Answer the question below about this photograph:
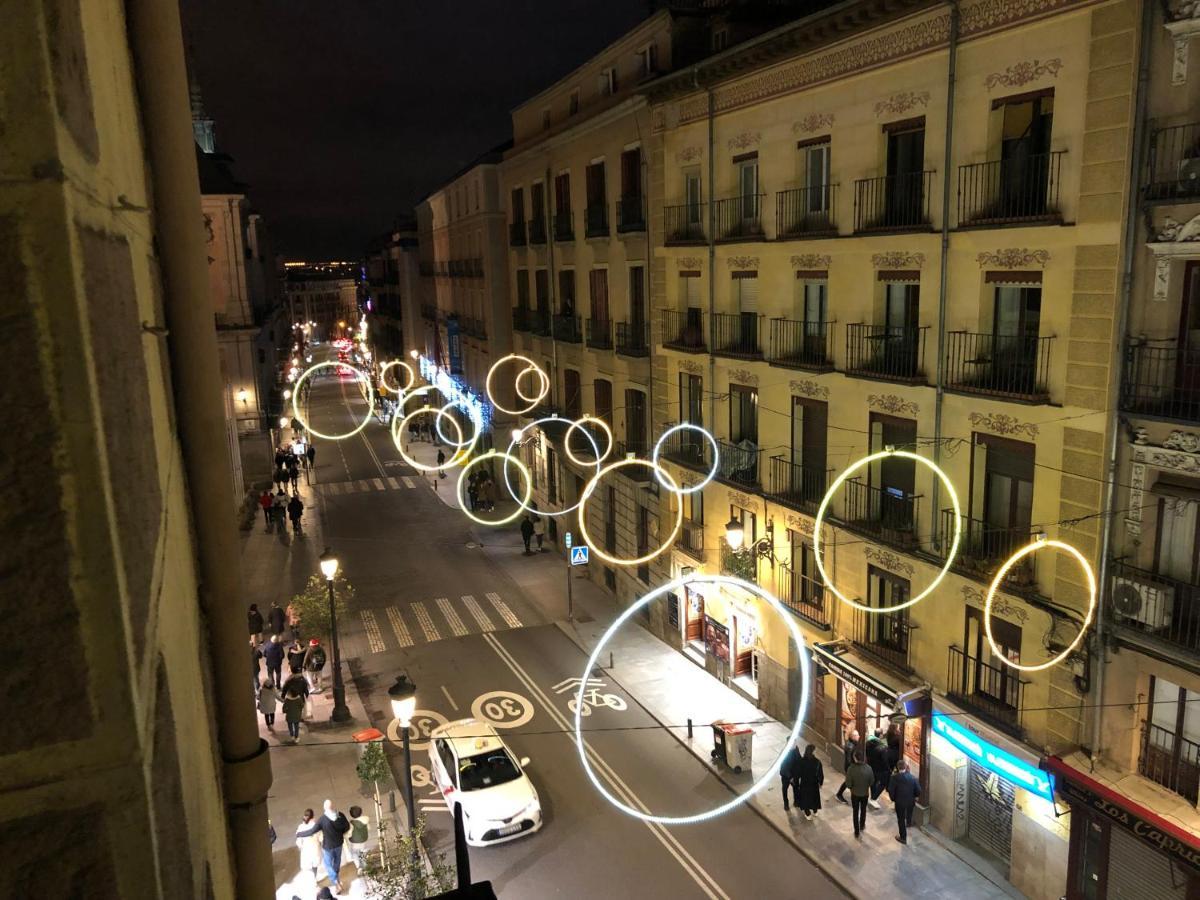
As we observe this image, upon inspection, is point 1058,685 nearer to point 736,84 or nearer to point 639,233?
point 736,84

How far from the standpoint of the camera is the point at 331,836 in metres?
15.9

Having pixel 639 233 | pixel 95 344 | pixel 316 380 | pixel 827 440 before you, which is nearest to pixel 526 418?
pixel 639 233

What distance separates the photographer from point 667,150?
2567cm

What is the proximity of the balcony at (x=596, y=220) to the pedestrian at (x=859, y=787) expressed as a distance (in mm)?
18041

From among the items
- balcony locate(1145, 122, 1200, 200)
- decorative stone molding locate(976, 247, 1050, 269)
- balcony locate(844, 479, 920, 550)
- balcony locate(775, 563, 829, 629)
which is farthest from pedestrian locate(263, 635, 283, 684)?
balcony locate(1145, 122, 1200, 200)

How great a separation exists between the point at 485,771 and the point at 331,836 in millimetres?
3563

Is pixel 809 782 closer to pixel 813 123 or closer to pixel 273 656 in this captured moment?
pixel 273 656

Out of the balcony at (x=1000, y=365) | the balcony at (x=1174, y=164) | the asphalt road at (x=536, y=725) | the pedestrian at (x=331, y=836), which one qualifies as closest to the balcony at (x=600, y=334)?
the asphalt road at (x=536, y=725)

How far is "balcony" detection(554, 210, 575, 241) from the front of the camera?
32.6m

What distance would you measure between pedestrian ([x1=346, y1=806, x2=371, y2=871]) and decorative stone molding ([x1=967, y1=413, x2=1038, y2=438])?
1289 cm

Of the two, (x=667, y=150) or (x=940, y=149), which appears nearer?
(x=940, y=149)

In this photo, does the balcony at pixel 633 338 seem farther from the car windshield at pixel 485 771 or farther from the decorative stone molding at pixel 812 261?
the car windshield at pixel 485 771

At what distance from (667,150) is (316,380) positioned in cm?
8142

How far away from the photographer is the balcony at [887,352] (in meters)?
17.4
